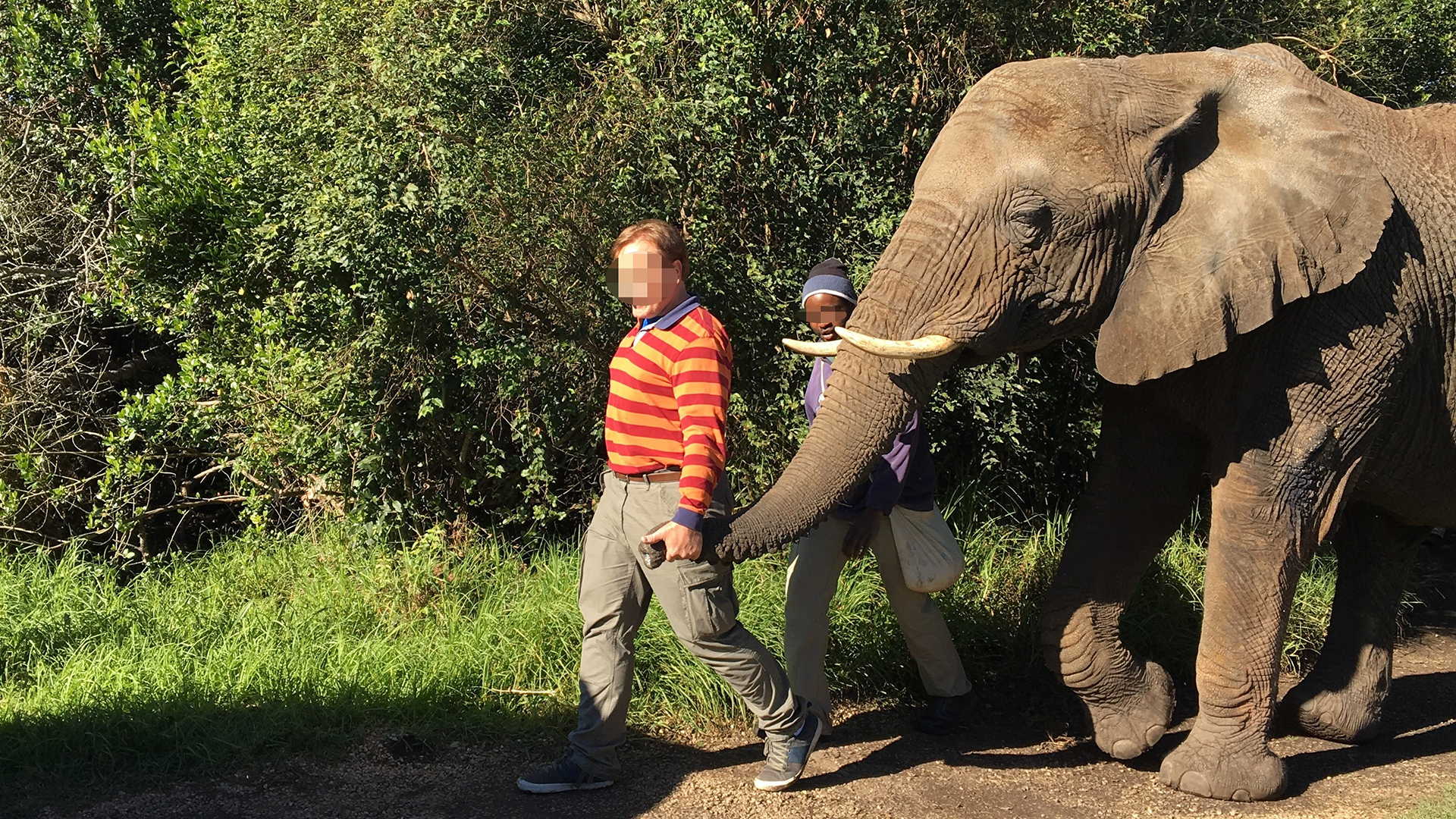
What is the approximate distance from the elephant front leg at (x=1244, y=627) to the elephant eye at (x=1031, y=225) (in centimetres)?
117

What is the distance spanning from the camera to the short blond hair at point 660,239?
436cm

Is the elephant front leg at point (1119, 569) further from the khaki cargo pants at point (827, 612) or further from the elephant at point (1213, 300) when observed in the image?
the khaki cargo pants at point (827, 612)

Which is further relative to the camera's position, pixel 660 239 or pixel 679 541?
pixel 660 239

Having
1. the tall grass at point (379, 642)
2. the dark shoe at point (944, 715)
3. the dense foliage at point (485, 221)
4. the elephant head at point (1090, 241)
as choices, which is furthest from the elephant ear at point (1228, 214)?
the tall grass at point (379, 642)

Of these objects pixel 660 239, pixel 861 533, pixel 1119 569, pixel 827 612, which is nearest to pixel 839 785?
pixel 827 612

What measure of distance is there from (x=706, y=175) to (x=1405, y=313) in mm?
3248

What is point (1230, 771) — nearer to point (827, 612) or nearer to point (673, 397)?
point (827, 612)

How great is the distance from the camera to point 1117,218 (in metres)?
4.27

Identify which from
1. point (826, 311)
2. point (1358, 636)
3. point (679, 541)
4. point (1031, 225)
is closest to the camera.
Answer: point (679, 541)

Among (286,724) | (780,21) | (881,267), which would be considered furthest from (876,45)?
(286,724)

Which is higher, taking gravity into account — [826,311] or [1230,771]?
[826,311]

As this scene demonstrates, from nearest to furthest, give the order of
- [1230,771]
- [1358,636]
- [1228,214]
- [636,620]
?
[1228,214] < [636,620] < [1230,771] < [1358,636]

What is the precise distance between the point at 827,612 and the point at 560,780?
1.23 metres

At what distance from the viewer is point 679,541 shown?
4.04m
